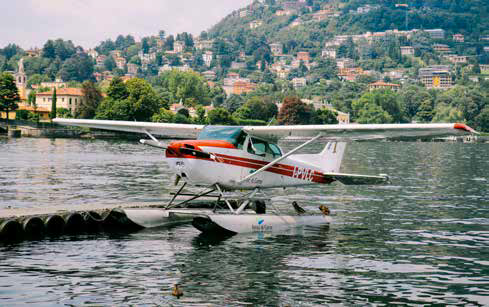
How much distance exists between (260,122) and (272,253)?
505ft

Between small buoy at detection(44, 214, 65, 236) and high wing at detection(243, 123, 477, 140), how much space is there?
4969mm

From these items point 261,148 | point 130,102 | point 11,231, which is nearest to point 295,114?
point 130,102

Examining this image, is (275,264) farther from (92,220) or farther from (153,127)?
(153,127)

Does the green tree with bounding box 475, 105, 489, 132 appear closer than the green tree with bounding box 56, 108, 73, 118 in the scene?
No

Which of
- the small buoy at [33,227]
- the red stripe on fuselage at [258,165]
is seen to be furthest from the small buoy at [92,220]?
the red stripe on fuselage at [258,165]

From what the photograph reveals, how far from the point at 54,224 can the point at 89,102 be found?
116833 millimetres

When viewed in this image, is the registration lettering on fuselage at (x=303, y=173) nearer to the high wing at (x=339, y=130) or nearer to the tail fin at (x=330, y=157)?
the tail fin at (x=330, y=157)

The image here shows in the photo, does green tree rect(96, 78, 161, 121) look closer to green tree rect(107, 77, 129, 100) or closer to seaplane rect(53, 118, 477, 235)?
green tree rect(107, 77, 129, 100)

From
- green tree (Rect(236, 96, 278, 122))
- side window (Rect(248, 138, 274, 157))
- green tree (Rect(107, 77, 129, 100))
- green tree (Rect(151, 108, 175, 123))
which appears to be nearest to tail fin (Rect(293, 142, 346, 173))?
side window (Rect(248, 138, 274, 157))

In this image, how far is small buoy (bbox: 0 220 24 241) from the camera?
58.6 feet

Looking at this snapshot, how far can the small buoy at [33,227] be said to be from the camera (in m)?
18.4

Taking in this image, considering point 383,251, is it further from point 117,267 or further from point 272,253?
point 117,267

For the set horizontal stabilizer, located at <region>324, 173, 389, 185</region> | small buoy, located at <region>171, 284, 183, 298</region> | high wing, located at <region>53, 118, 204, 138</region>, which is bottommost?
small buoy, located at <region>171, 284, 183, 298</region>

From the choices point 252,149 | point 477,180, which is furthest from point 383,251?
point 477,180
